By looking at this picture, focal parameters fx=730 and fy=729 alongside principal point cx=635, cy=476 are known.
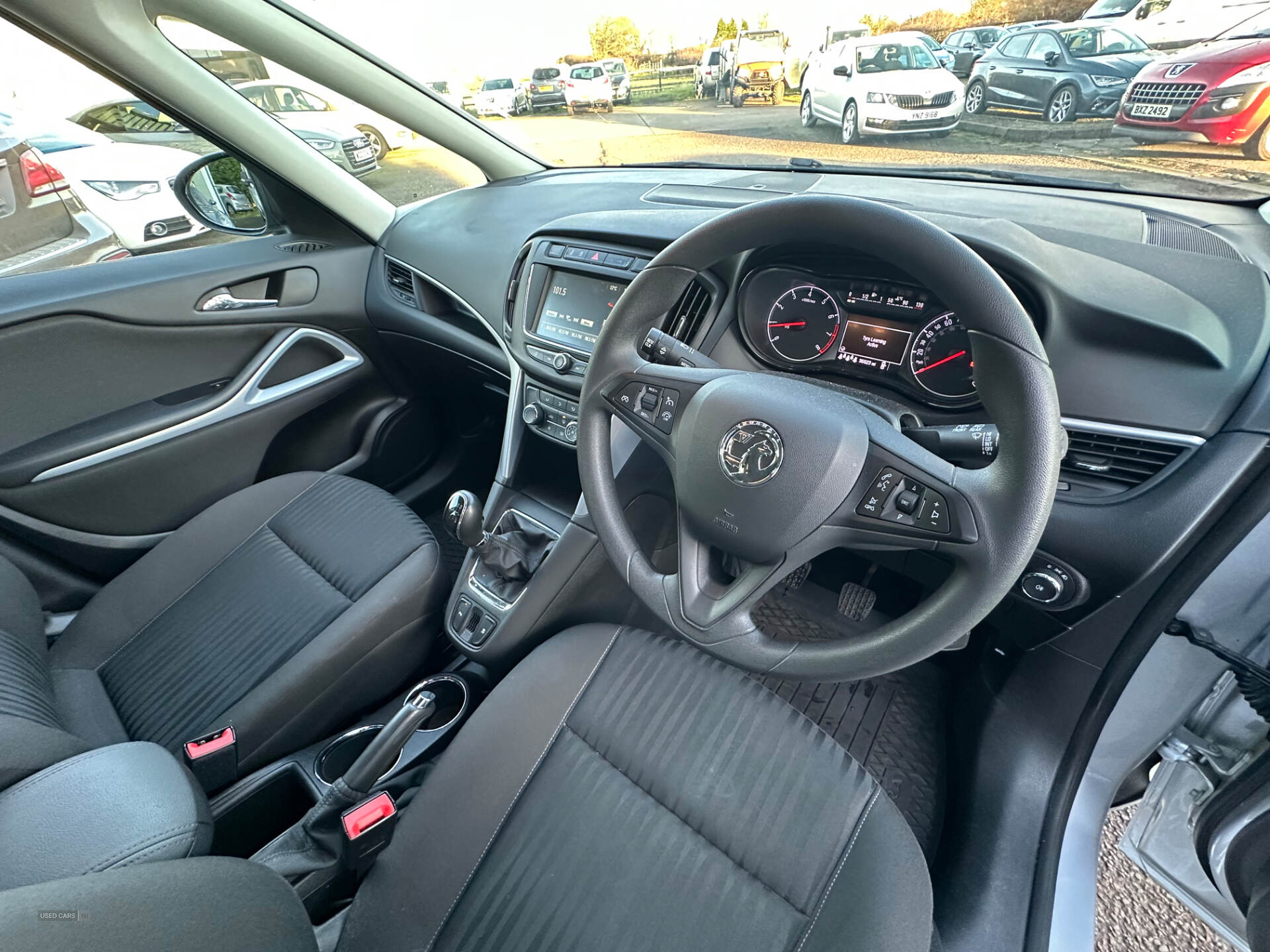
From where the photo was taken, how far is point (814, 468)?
916 mm

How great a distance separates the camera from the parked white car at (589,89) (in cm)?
202

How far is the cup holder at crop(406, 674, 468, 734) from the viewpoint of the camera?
1.33 m

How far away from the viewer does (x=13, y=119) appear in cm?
173

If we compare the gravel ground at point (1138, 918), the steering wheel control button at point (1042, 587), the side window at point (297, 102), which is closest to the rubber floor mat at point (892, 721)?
the gravel ground at point (1138, 918)

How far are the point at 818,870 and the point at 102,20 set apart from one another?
83.9 inches

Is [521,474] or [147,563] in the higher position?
[521,474]

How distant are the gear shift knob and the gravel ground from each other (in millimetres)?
1299

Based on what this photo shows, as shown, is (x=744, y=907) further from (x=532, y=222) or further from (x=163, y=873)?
(x=532, y=222)

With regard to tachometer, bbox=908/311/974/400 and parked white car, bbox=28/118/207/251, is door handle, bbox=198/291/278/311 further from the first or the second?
tachometer, bbox=908/311/974/400

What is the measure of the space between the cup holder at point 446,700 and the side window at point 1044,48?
148cm

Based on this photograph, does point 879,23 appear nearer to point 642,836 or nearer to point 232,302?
point 642,836

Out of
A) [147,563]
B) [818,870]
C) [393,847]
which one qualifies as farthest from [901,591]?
[147,563]

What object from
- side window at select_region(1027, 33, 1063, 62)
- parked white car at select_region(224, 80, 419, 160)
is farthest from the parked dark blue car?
parked white car at select_region(224, 80, 419, 160)

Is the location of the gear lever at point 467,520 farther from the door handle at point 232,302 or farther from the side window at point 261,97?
the side window at point 261,97
